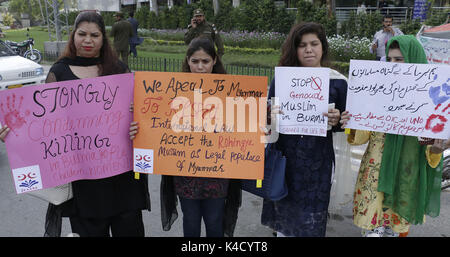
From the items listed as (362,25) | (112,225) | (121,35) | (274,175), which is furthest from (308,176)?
(362,25)

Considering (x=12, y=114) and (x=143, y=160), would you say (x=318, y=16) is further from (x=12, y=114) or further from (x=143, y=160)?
(x=12, y=114)

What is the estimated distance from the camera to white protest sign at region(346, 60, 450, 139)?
8.00 feet

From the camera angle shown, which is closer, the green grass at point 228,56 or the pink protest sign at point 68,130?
the pink protest sign at point 68,130

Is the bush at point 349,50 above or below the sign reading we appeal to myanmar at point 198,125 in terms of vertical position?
above

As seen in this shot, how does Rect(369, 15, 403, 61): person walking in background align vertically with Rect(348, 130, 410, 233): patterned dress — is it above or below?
above

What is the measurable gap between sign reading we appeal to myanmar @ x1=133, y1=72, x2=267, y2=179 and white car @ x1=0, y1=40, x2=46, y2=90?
19.7 feet

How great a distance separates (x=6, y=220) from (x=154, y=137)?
2417 millimetres

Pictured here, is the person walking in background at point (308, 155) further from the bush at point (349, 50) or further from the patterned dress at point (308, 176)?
the bush at point (349, 50)

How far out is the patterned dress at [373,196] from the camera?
111 inches

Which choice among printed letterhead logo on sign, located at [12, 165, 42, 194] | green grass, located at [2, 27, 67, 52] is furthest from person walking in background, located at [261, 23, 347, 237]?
green grass, located at [2, 27, 67, 52]

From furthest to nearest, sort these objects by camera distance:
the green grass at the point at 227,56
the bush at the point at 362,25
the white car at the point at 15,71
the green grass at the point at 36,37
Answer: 1. the green grass at the point at 36,37
2. the bush at the point at 362,25
3. the green grass at the point at 227,56
4. the white car at the point at 15,71

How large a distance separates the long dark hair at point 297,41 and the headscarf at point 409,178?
47cm

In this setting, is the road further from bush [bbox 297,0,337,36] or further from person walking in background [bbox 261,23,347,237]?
bush [bbox 297,0,337,36]

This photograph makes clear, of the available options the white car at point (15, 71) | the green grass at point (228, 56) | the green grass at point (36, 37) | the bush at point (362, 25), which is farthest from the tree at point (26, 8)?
the white car at point (15, 71)
